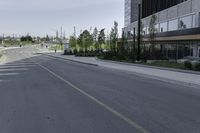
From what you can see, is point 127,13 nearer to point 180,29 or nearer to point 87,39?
point 87,39

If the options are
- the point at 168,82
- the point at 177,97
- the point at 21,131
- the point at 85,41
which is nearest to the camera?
the point at 21,131

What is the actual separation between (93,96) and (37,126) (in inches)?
216

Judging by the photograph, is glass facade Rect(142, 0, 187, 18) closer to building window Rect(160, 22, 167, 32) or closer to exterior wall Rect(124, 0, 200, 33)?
exterior wall Rect(124, 0, 200, 33)

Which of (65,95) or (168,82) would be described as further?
(168,82)

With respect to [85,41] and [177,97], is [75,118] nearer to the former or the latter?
[177,97]

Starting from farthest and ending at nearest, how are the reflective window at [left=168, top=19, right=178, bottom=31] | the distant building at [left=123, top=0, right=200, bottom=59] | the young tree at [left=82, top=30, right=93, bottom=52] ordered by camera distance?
the young tree at [left=82, top=30, right=93, bottom=52] < the reflective window at [left=168, top=19, right=178, bottom=31] < the distant building at [left=123, top=0, right=200, bottom=59]

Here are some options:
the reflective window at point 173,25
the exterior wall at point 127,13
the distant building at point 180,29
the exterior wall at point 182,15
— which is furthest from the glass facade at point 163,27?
the exterior wall at point 127,13

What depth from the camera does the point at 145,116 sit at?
9977 millimetres

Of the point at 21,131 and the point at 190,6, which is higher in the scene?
the point at 190,6

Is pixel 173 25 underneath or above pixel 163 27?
above

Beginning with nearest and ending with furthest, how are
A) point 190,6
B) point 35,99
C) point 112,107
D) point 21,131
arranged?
point 21,131, point 112,107, point 35,99, point 190,6

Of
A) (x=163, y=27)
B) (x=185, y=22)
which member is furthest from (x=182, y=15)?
(x=163, y=27)

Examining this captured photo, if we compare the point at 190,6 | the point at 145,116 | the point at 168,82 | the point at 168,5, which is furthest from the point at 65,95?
the point at 168,5

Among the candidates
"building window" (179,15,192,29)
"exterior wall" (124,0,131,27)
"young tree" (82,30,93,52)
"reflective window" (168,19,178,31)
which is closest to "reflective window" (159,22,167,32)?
"reflective window" (168,19,178,31)
